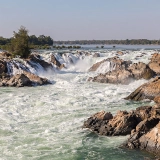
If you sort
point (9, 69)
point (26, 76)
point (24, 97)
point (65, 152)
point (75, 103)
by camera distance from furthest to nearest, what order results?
point (9, 69), point (26, 76), point (24, 97), point (75, 103), point (65, 152)

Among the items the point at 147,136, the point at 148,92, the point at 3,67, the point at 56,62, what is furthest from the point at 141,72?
the point at 147,136

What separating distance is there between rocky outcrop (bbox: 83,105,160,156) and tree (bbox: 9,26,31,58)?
28.1 metres

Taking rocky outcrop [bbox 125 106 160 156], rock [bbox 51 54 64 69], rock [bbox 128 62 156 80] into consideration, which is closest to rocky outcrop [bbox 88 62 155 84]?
rock [bbox 128 62 156 80]

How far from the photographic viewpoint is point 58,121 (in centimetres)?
1769

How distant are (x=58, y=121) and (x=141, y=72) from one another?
656 inches

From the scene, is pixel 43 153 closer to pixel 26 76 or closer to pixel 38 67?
pixel 26 76

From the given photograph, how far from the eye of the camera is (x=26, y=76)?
3200 cm

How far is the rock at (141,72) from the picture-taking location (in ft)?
105

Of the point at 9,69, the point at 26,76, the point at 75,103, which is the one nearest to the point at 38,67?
the point at 9,69

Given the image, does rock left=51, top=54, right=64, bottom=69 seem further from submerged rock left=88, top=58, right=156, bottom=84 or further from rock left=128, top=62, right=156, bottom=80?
rock left=128, top=62, right=156, bottom=80

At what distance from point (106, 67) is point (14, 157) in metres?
29.0

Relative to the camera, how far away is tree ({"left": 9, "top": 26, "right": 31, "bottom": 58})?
1676 inches

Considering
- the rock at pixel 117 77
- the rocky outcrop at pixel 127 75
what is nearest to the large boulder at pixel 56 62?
the rocky outcrop at pixel 127 75

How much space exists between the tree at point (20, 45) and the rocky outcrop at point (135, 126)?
28.1 m
